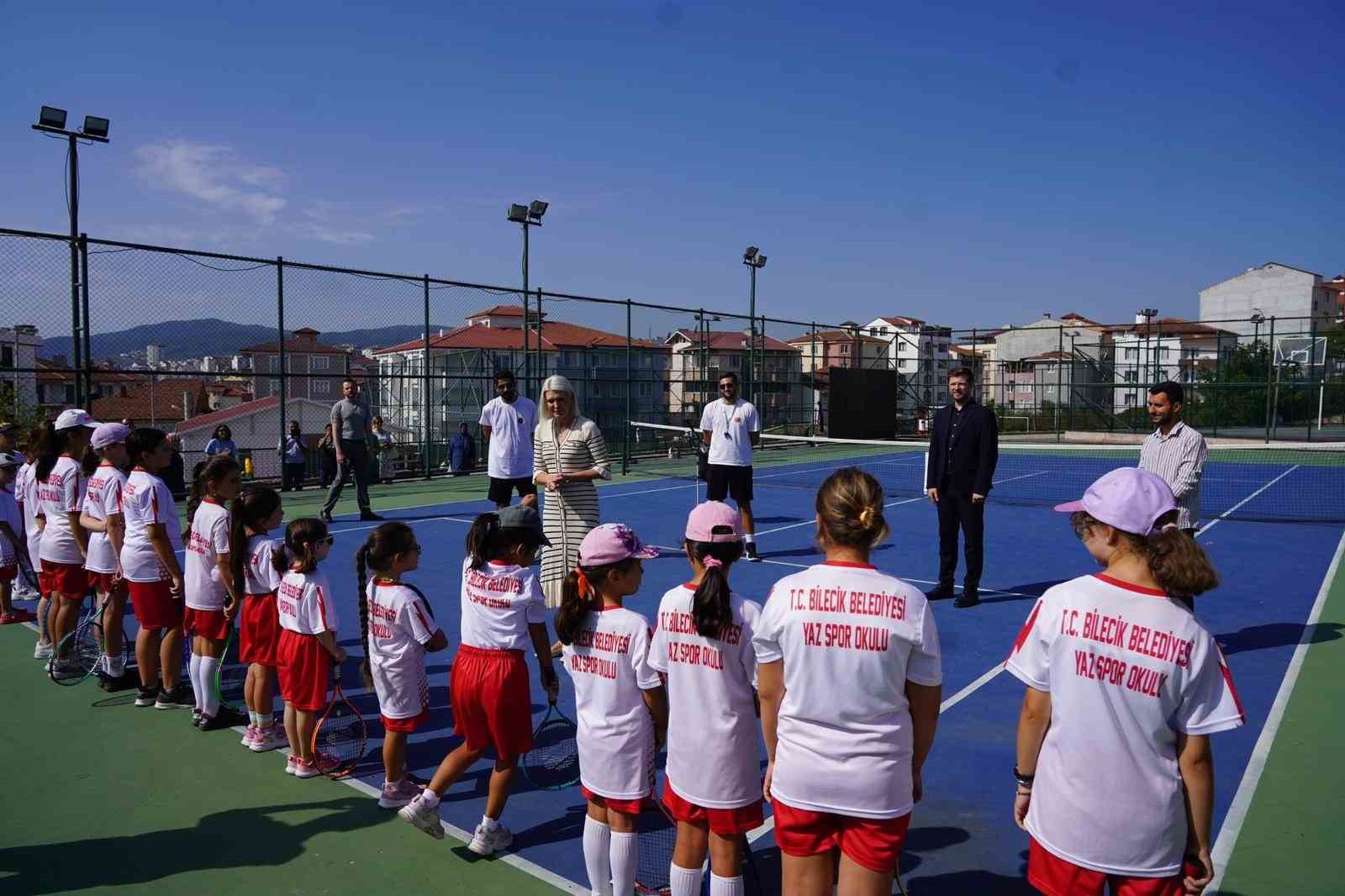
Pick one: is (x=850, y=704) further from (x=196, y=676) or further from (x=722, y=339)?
(x=722, y=339)

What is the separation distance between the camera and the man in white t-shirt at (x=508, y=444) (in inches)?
350

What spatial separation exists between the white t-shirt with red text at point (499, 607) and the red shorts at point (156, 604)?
252cm

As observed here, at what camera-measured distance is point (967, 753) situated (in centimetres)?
481

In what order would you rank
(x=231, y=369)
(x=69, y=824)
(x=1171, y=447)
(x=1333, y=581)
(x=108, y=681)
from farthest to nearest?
(x=231, y=369) → (x=1333, y=581) → (x=1171, y=447) → (x=108, y=681) → (x=69, y=824)

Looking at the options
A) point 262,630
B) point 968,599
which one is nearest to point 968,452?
point 968,599

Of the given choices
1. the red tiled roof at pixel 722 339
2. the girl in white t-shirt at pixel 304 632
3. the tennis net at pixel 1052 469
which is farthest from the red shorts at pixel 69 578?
the red tiled roof at pixel 722 339

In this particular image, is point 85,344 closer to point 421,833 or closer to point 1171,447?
point 421,833

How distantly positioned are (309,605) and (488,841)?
1428 mm

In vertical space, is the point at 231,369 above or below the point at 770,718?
above

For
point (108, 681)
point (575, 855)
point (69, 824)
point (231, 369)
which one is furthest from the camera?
point (231, 369)

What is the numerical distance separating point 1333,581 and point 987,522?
172 inches

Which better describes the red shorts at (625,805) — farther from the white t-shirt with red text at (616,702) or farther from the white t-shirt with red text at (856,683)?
the white t-shirt with red text at (856,683)

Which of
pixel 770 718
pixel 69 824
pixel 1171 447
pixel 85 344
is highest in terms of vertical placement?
pixel 85 344

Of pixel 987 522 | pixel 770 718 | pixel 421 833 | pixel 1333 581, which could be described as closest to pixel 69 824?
pixel 421 833
